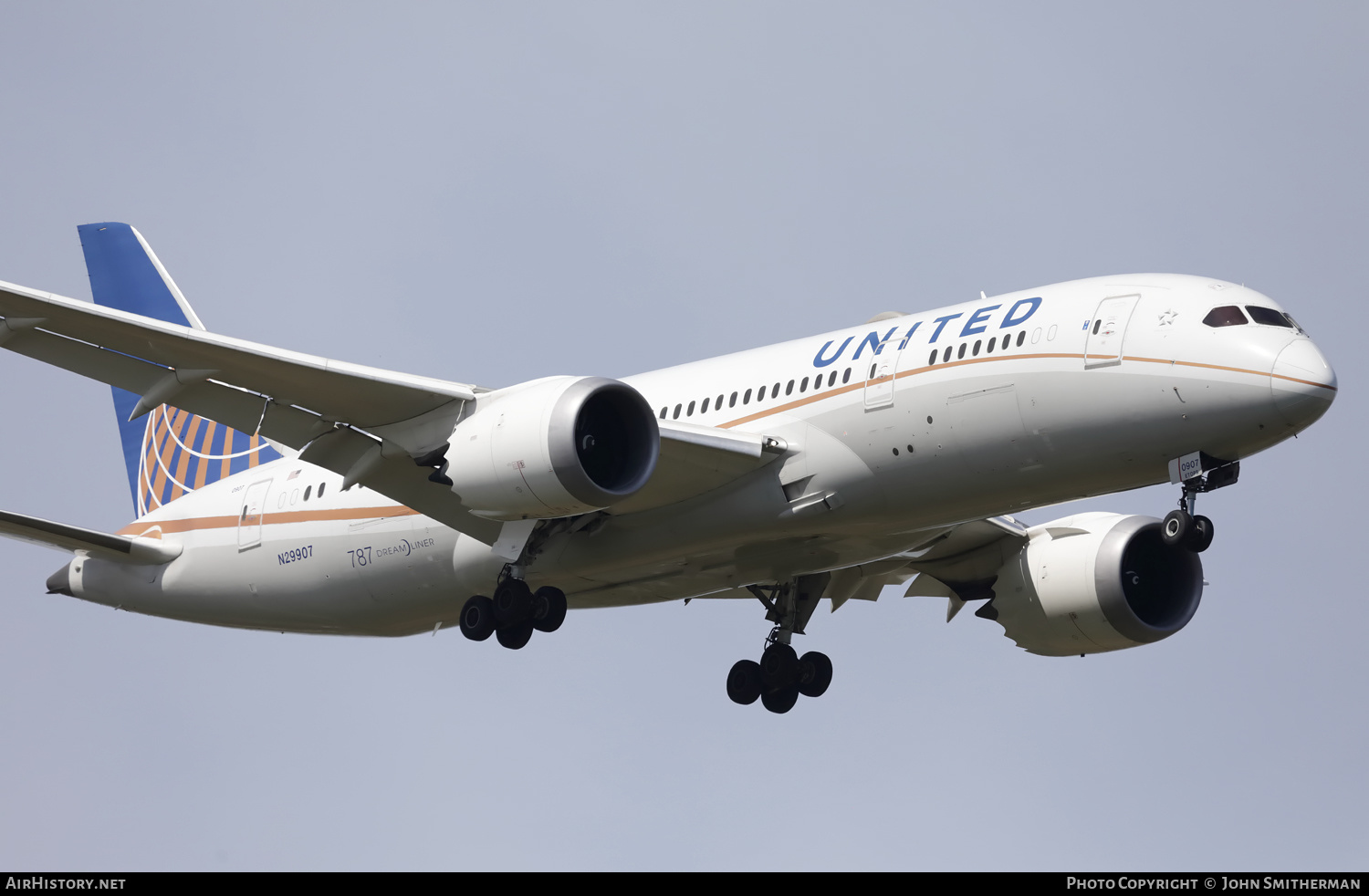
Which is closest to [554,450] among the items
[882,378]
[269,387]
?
[269,387]

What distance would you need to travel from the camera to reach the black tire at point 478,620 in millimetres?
25922

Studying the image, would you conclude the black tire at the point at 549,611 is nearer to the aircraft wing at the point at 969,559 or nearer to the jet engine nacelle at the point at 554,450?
the jet engine nacelle at the point at 554,450

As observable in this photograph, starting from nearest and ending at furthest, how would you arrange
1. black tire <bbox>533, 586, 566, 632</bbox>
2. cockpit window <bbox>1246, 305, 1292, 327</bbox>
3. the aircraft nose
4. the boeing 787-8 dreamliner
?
1. the aircraft nose
2. cockpit window <bbox>1246, 305, 1292, 327</bbox>
3. the boeing 787-8 dreamliner
4. black tire <bbox>533, 586, 566, 632</bbox>

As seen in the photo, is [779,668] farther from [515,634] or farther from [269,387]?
[269,387]

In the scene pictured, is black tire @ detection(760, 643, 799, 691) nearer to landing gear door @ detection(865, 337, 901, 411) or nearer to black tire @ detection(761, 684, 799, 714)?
black tire @ detection(761, 684, 799, 714)

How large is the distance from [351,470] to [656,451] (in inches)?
194

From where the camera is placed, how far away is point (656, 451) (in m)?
23.7

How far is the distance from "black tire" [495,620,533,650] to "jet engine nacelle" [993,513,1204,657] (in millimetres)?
8560

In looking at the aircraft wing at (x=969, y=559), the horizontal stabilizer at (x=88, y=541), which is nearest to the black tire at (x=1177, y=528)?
the aircraft wing at (x=969, y=559)

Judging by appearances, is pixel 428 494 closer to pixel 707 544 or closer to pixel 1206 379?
pixel 707 544

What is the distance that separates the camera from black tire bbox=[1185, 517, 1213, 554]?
72.7 feet

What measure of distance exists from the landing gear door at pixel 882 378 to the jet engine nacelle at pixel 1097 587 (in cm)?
678

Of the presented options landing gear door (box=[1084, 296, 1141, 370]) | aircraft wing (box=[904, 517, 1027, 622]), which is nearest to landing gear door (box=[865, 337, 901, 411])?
landing gear door (box=[1084, 296, 1141, 370])

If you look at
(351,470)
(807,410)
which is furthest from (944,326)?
(351,470)
